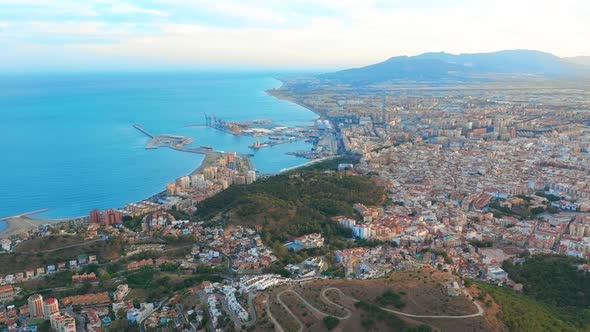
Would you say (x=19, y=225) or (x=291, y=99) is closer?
(x=19, y=225)

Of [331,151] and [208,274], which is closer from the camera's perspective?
[208,274]

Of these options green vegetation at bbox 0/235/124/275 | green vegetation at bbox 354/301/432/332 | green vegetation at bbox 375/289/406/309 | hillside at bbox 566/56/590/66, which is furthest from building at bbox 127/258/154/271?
hillside at bbox 566/56/590/66

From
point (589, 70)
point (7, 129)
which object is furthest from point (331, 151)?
point (589, 70)

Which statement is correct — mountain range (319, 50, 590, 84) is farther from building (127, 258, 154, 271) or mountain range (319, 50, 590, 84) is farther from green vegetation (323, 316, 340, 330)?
green vegetation (323, 316, 340, 330)

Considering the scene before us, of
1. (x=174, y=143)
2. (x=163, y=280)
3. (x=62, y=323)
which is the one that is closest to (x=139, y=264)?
(x=163, y=280)

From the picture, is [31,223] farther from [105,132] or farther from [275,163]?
[105,132]

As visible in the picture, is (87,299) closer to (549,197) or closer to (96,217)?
(96,217)
